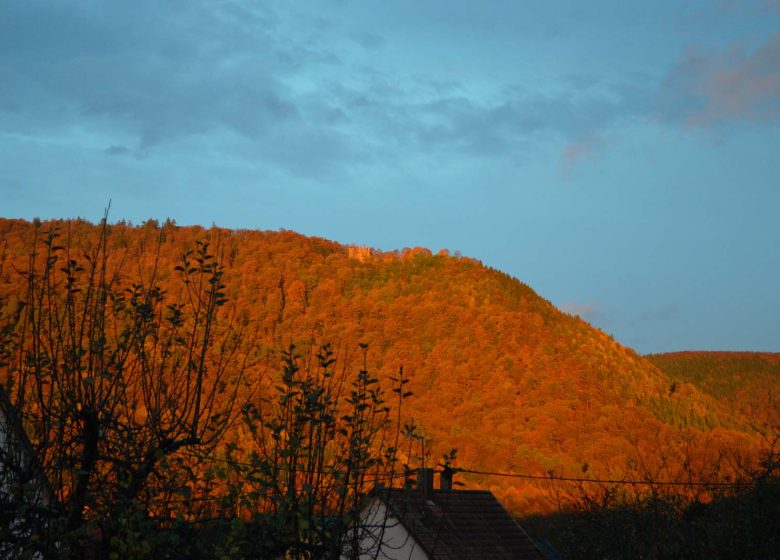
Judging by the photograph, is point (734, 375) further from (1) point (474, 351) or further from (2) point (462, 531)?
(2) point (462, 531)

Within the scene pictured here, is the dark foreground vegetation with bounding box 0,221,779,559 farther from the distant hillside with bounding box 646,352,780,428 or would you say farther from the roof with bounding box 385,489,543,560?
the distant hillside with bounding box 646,352,780,428

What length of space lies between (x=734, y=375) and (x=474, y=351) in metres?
39.8

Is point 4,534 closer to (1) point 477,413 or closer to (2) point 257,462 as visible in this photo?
(2) point 257,462

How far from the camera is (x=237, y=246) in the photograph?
79.1m

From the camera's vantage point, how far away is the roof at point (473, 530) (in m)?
19.9

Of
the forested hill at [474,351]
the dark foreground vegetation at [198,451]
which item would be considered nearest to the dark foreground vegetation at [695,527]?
the dark foreground vegetation at [198,451]

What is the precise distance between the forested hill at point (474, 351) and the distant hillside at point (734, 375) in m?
2.71

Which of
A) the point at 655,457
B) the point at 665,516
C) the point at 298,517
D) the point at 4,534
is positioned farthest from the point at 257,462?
the point at 655,457

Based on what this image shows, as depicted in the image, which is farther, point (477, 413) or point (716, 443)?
point (477, 413)

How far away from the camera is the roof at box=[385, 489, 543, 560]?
65.4ft

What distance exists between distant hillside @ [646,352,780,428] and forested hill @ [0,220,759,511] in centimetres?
271

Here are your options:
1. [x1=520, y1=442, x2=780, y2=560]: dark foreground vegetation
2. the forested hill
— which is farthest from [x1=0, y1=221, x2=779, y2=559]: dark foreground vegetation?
the forested hill

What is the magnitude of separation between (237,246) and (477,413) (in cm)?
3295

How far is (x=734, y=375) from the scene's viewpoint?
8925 centimetres
